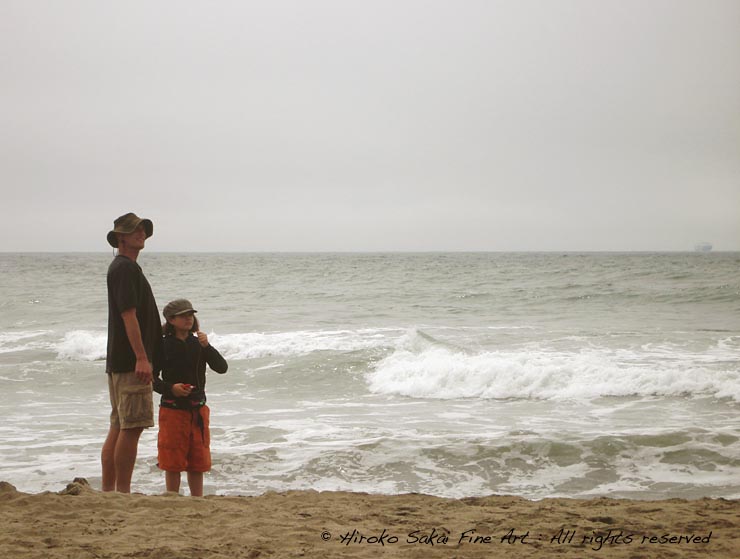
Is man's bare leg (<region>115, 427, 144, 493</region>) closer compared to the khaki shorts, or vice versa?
the khaki shorts

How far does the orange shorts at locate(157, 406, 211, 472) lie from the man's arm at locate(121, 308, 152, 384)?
0.47 meters

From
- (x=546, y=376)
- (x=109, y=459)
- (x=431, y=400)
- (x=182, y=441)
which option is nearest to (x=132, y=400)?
(x=182, y=441)

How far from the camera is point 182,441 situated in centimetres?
507

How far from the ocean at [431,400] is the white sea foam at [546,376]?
4 centimetres

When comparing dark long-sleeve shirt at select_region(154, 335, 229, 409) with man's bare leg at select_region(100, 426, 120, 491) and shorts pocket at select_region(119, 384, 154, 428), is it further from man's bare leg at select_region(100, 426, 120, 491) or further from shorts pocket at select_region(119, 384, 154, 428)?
man's bare leg at select_region(100, 426, 120, 491)

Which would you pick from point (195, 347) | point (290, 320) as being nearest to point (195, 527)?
point (195, 347)

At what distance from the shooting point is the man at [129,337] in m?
4.68

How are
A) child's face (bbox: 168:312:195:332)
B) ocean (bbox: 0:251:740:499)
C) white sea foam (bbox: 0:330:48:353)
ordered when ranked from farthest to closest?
white sea foam (bbox: 0:330:48:353)
ocean (bbox: 0:251:740:499)
child's face (bbox: 168:312:195:332)

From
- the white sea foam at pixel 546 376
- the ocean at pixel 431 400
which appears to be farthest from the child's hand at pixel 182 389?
the white sea foam at pixel 546 376

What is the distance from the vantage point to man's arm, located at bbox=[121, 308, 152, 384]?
464cm

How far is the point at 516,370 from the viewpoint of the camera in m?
12.4

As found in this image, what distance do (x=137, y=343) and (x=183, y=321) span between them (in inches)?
17.2

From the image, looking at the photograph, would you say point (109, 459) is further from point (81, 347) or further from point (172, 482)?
point (81, 347)

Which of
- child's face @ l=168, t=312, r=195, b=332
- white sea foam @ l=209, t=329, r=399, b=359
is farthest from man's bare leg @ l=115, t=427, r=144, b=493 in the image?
white sea foam @ l=209, t=329, r=399, b=359
